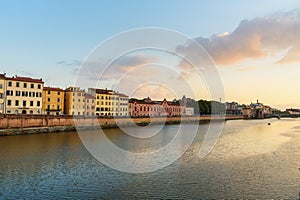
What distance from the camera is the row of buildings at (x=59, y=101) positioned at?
53.4 metres

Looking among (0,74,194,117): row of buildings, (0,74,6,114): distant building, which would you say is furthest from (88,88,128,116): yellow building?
(0,74,6,114): distant building

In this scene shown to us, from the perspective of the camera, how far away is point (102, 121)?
59.8 metres

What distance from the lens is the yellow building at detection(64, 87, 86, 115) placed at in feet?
223

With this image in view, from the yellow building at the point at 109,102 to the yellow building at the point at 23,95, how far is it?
795 inches

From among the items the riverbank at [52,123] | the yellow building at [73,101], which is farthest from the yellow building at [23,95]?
the yellow building at [73,101]

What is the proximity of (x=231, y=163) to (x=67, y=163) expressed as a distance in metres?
12.5

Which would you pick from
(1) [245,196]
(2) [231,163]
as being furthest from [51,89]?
(1) [245,196]

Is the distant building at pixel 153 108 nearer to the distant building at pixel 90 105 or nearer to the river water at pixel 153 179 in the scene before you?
the distant building at pixel 90 105

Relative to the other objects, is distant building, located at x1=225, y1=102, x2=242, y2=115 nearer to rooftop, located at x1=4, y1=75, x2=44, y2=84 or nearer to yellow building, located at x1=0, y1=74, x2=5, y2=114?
rooftop, located at x1=4, y1=75, x2=44, y2=84

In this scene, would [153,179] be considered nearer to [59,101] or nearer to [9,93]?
[9,93]

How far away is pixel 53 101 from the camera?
2510 inches

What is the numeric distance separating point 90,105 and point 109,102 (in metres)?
8.04

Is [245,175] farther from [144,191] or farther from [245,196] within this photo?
[144,191]

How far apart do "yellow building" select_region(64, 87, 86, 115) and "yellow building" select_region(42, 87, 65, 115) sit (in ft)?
6.26
